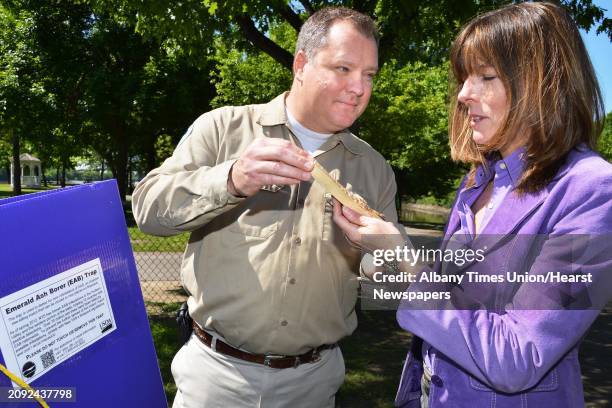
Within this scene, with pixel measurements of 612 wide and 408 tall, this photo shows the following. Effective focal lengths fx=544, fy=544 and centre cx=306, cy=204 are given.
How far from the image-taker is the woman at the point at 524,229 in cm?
142

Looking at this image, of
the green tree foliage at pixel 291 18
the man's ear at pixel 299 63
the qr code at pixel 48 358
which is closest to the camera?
the qr code at pixel 48 358

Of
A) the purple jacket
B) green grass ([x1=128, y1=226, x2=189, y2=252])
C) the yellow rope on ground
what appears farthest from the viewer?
green grass ([x1=128, y1=226, x2=189, y2=252])

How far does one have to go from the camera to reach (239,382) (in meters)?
2.35

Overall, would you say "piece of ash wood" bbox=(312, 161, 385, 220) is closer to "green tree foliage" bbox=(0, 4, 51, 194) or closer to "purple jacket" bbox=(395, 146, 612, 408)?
"purple jacket" bbox=(395, 146, 612, 408)

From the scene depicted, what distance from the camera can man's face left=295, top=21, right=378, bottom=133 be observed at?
A: 2369 mm

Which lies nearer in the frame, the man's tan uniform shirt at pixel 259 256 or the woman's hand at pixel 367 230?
the woman's hand at pixel 367 230

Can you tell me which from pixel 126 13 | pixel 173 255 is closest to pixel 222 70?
pixel 173 255

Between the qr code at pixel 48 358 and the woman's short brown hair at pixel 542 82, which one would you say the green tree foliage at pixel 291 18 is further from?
the qr code at pixel 48 358

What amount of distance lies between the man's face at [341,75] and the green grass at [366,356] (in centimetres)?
346

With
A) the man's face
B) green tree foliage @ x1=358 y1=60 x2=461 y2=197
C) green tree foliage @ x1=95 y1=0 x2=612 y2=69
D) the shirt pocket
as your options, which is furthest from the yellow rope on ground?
green tree foliage @ x1=358 y1=60 x2=461 y2=197

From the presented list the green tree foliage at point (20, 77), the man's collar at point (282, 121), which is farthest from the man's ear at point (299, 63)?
the green tree foliage at point (20, 77)

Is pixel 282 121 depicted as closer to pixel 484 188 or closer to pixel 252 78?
pixel 484 188

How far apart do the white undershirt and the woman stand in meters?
0.77

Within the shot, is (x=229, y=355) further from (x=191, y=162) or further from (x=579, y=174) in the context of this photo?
(x=579, y=174)
